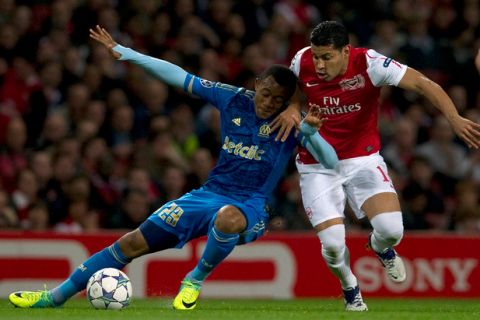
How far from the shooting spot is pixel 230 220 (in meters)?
8.71

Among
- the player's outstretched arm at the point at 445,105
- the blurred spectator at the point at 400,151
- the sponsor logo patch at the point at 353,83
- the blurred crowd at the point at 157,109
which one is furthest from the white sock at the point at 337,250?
the blurred spectator at the point at 400,151

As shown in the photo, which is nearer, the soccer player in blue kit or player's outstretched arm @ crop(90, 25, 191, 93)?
the soccer player in blue kit

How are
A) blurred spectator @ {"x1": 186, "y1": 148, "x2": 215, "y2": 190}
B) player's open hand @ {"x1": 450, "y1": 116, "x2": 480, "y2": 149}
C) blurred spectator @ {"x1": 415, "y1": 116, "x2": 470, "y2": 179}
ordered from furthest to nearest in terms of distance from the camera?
blurred spectator @ {"x1": 415, "y1": 116, "x2": 470, "y2": 179} < blurred spectator @ {"x1": 186, "y1": 148, "x2": 215, "y2": 190} < player's open hand @ {"x1": 450, "y1": 116, "x2": 480, "y2": 149}

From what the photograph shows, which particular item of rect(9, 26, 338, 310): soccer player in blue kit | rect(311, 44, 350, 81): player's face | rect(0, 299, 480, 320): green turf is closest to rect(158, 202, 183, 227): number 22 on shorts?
rect(9, 26, 338, 310): soccer player in blue kit

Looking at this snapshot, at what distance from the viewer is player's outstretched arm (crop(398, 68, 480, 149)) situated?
27.8 ft

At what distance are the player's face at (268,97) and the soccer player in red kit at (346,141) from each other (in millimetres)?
111

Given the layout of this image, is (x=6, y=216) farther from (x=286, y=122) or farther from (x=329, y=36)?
(x=329, y=36)

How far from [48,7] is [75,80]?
3.96 feet

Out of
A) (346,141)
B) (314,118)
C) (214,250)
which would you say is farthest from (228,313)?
(346,141)

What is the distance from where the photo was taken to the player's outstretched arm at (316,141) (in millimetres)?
8570

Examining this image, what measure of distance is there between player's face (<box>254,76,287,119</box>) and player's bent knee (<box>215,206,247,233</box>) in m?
0.78

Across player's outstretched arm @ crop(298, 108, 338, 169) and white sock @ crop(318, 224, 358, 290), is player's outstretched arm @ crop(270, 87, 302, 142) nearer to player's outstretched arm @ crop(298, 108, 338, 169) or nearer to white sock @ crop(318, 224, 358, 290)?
player's outstretched arm @ crop(298, 108, 338, 169)

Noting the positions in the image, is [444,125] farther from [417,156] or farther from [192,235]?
[192,235]

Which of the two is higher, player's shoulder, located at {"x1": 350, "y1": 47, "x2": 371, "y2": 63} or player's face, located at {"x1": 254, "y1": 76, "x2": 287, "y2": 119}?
player's shoulder, located at {"x1": 350, "y1": 47, "x2": 371, "y2": 63}
